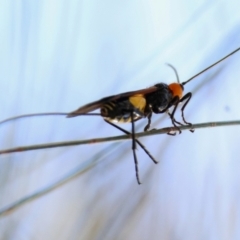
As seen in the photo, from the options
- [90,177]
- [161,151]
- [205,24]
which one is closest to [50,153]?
[90,177]

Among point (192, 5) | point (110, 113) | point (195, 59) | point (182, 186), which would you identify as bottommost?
point (182, 186)

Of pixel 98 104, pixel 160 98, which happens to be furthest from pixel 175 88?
pixel 98 104

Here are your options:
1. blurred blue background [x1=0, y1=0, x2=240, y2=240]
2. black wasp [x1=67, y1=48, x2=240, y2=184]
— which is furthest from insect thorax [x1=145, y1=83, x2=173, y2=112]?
blurred blue background [x1=0, y1=0, x2=240, y2=240]

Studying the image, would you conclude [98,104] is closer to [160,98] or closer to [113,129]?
[160,98]

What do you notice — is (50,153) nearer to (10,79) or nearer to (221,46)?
(10,79)

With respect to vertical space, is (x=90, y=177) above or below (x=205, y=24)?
below

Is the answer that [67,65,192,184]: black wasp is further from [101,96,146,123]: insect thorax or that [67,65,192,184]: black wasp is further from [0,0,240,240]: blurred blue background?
[0,0,240,240]: blurred blue background
